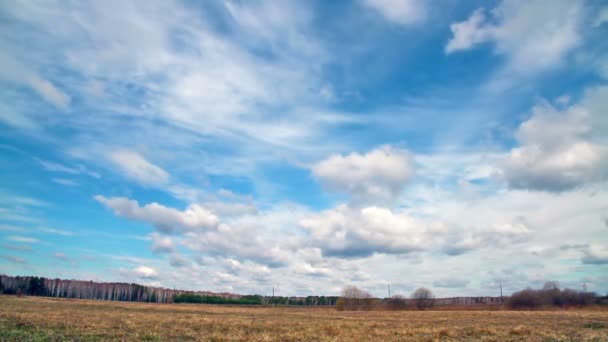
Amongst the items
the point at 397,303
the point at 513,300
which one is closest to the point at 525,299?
the point at 513,300

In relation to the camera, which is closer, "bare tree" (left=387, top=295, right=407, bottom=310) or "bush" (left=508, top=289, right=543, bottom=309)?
"bush" (left=508, top=289, right=543, bottom=309)

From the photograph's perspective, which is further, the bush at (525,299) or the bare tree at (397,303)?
the bare tree at (397,303)

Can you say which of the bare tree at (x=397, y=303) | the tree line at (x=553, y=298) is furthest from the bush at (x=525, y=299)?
the bare tree at (x=397, y=303)

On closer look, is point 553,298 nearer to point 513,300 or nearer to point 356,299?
point 513,300

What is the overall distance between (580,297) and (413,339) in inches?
4886

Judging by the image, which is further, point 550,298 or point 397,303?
point 397,303

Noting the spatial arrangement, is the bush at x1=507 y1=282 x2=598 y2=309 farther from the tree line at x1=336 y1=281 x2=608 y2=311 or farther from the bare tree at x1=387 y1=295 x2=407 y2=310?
the bare tree at x1=387 y1=295 x2=407 y2=310

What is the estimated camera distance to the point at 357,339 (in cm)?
2119

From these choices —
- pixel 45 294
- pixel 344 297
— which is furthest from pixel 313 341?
pixel 45 294

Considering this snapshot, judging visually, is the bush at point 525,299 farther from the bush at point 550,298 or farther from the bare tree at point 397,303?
the bare tree at point 397,303

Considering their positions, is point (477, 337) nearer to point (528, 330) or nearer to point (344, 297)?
point (528, 330)

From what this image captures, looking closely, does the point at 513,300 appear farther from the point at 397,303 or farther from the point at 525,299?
the point at 397,303

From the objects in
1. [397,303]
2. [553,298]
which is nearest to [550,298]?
[553,298]

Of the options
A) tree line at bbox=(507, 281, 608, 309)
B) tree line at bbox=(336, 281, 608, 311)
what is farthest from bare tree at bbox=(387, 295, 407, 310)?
tree line at bbox=(507, 281, 608, 309)
